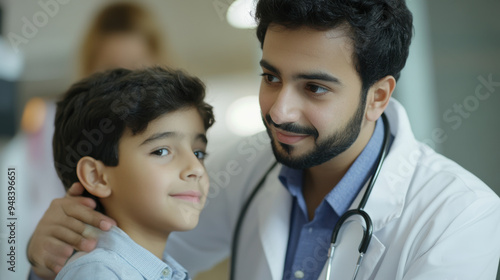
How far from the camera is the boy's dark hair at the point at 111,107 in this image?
982mm

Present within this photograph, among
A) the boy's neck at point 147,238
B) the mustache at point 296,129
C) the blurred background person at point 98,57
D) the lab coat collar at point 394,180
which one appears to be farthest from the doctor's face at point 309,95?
the blurred background person at point 98,57

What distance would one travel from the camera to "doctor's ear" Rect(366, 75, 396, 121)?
1.15 m

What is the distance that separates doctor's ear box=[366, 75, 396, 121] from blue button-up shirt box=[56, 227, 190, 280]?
56 centimetres

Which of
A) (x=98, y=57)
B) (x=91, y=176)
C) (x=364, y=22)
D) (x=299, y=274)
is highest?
(x=364, y=22)

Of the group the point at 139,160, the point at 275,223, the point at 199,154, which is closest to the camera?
the point at 139,160

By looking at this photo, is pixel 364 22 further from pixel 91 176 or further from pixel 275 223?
pixel 91 176

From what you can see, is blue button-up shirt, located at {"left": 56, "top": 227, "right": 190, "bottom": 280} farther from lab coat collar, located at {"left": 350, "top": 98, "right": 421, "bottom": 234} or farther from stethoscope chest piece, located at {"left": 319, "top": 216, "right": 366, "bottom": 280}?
lab coat collar, located at {"left": 350, "top": 98, "right": 421, "bottom": 234}

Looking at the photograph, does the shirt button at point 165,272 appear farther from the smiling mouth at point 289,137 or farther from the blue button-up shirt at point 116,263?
the smiling mouth at point 289,137

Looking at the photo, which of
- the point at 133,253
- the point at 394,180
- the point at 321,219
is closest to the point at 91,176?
the point at 133,253

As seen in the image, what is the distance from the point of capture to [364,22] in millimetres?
1048

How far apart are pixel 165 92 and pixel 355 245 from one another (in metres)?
0.50

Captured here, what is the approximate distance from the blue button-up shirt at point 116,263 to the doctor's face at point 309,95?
14.1 inches

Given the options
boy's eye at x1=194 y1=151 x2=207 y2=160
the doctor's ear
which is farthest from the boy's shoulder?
the doctor's ear

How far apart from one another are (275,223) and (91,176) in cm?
44
